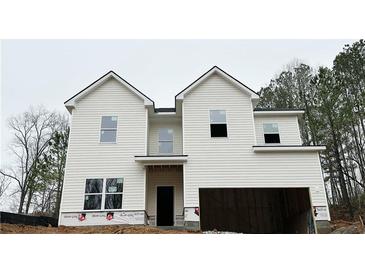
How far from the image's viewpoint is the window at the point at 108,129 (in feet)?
49.5

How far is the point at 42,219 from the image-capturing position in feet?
51.2

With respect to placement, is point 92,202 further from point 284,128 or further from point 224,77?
point 284,128

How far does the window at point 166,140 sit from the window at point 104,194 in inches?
131

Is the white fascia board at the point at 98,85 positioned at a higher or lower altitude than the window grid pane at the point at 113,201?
higher

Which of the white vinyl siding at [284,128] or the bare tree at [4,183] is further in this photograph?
the bare tree at [4,183]

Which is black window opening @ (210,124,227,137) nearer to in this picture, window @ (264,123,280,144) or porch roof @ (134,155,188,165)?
porch roof @ (134,155,188,165)

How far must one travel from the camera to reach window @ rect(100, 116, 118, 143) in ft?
49.5

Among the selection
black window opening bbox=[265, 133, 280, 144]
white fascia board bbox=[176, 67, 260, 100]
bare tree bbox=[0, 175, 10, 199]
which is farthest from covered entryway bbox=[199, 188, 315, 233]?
bare tree bbox=[0, 175, 10, 199]

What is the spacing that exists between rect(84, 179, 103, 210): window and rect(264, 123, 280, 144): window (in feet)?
29.7

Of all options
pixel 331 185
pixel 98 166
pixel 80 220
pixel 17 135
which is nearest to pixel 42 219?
pixel 80 220

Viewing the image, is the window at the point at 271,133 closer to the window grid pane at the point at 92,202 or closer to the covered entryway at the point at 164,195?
the covered entryway at the point at 164,195

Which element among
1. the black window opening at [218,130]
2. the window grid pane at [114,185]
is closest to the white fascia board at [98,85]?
the black window opening at [218,130]

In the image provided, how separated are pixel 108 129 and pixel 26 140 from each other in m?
17.1

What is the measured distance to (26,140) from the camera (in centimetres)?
2841
